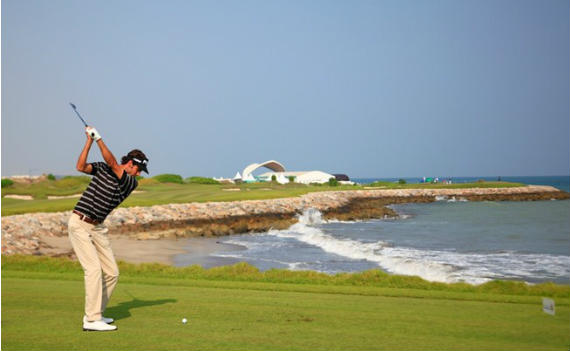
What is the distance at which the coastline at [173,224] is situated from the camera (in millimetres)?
25703

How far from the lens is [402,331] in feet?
22.2

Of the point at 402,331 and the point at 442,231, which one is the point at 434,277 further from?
the point at 442,231

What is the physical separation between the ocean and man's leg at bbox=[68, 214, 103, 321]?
518 inches

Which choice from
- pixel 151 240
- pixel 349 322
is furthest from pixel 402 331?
pixel 151 240

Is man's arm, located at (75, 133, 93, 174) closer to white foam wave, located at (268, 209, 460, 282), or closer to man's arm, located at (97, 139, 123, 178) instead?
man's arm, located at (97, 139, 123, 178)

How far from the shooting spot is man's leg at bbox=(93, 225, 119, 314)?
23.9 ft

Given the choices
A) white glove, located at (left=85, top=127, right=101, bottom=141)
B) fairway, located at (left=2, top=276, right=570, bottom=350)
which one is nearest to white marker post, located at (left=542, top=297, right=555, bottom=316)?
fairway, located at (left=2, top=276, right=570, bottom=350)

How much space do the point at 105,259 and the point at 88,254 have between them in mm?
395

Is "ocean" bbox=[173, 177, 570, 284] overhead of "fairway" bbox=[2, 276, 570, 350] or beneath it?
beneath

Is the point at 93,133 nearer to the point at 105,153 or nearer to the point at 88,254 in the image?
the point at 105,153

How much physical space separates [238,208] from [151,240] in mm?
14949

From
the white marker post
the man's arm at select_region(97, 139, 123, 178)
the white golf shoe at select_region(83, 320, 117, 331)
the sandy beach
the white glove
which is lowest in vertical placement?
the sandy beach

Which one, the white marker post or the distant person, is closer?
the white marker post

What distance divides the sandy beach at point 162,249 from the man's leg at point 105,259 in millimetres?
14180
